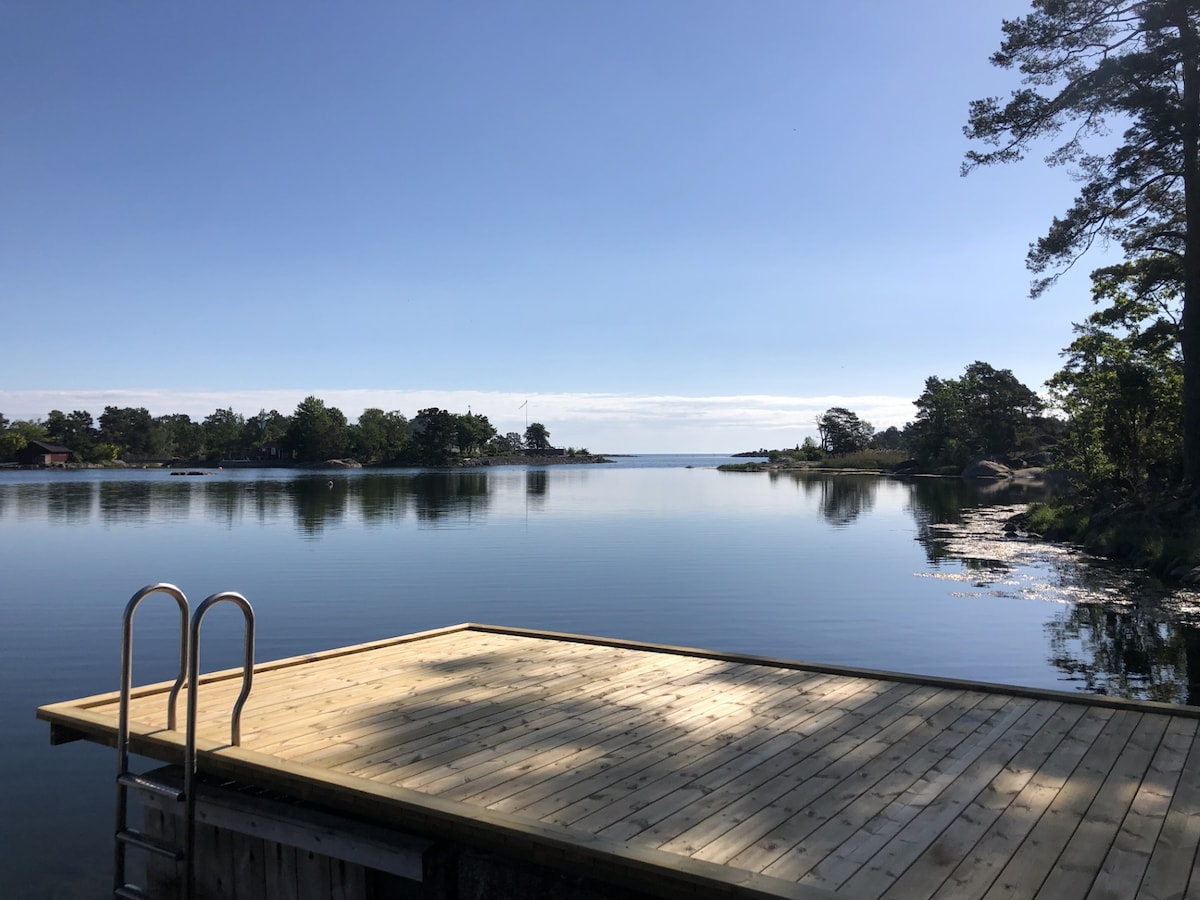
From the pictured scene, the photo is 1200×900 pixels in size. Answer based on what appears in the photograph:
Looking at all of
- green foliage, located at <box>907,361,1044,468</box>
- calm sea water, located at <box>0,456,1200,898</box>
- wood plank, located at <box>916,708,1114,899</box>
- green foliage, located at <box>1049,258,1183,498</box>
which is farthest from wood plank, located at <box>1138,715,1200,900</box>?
green foliage, located at <box>907,361,1044,468</box>

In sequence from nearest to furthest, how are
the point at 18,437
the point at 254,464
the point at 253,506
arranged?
the point at 253,506 → the point at 18,437 → the point at 254,464

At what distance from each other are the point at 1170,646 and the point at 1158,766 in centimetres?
811

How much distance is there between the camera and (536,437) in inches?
6516

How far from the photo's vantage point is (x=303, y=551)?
72.0ft

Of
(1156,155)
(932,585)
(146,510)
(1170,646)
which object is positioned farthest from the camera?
(146,510)

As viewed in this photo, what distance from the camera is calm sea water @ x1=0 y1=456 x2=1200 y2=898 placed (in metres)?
8.33

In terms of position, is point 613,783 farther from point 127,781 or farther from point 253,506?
point 253,506

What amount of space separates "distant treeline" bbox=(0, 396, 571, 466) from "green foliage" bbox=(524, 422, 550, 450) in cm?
3096

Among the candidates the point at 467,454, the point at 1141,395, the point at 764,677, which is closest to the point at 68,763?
the point at 764,677

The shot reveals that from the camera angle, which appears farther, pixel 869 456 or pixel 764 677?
pixel 869 456

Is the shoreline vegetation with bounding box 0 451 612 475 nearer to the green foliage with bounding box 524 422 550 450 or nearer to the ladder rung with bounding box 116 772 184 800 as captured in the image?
the green foliage with bounding box 524 422 550 450

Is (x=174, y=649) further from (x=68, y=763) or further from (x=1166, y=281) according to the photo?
(x=1166, y=281)

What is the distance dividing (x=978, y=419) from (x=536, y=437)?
105m

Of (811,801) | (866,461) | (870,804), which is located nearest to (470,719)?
(811,801)
